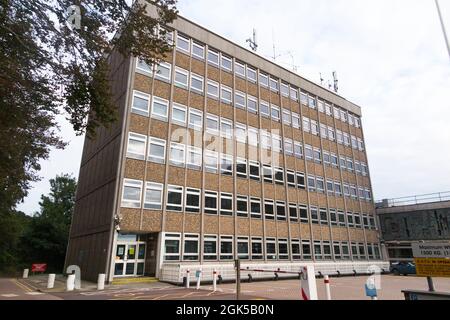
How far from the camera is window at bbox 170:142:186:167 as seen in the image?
21942 millimetres

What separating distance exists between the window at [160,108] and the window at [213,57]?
6.61m

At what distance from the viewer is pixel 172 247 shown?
66.3 feet

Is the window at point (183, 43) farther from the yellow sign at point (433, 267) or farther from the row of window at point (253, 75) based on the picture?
the yellow sign at point (433, 267)

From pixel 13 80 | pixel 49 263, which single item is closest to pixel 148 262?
pixel 13 80

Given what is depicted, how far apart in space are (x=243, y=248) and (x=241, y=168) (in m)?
6.13

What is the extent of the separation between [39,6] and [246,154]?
64.7 feet

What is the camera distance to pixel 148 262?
1992cm

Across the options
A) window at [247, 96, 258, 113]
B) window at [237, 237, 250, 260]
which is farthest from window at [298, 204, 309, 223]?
window at [247, 96, 258, 113]

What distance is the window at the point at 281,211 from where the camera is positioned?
27.1 meters

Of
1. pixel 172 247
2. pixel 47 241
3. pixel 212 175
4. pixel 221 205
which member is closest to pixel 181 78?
pixel 212 175

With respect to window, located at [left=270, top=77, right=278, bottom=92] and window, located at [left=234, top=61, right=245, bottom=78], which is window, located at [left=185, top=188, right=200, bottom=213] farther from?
window, located at [left=270, top=77, right=278, bottom=92]

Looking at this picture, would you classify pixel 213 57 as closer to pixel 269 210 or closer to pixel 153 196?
pixel 153 196

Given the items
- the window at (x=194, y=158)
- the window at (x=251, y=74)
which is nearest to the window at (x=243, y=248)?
the window at (x=194, y=158)

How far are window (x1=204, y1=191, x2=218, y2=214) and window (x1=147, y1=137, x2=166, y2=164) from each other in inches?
161
